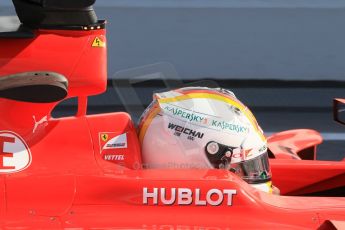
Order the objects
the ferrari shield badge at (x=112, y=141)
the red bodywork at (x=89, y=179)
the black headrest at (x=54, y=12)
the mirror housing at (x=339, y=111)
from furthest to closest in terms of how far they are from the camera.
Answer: the mirror housing at (x=339, y=111) → the ferrari shield badge at (x=112, y=141) → the black headrest at (x=54, y=12) → the red bodywork at (x=89, y=179)

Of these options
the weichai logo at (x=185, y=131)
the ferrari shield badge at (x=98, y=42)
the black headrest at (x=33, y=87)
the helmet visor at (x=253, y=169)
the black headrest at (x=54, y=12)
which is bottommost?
the helmet visor at (x=253, y=169)

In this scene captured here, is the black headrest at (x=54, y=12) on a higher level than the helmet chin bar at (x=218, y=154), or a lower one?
higher

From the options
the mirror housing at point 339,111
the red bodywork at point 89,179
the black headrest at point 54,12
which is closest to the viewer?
the red bodywork at point 89,179

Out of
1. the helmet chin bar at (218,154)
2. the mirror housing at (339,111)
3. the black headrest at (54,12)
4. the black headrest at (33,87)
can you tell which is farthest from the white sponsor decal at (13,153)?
the mirror housing at (339,111)

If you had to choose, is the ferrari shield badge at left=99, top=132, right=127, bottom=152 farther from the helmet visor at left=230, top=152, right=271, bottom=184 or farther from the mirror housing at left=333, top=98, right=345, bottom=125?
the mirror housing at left=333, top=98, right=345, bottom=125

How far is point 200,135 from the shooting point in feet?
10.4

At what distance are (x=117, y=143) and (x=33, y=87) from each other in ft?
1.40

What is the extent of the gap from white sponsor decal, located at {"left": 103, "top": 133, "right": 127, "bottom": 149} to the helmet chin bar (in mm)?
339

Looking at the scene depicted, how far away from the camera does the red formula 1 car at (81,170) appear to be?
9.79ft

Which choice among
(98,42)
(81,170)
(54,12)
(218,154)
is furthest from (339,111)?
(54,12)

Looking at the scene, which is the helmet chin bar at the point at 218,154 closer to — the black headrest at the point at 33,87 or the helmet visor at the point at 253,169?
the helmet visor at the point at 253,169

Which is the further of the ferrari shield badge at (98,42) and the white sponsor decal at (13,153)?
the ferrari shield badge at (98,42)

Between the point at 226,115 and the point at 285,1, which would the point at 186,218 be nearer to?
the point at 226,115

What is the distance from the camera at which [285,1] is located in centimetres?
800
